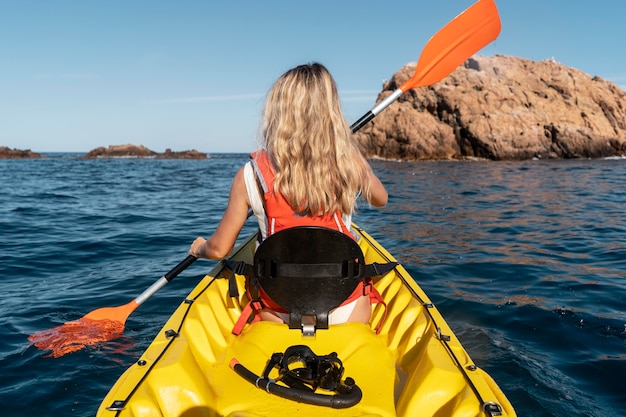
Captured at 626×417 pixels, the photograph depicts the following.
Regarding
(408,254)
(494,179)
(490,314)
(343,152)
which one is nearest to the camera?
(343,152)

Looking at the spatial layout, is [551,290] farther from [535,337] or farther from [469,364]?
[469,364]

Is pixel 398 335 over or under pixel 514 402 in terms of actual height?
over

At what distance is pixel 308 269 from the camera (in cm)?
238

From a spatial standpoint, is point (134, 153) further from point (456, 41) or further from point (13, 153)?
point (456, 41)

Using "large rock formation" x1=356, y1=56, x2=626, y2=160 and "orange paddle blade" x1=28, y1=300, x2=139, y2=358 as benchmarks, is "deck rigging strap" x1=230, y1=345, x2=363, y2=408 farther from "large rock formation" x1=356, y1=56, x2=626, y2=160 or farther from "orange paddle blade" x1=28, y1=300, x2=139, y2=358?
"large rock formation" x1=356, y1=56, x2=626, y2=160

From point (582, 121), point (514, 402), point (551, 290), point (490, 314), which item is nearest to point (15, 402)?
point (514, 402)

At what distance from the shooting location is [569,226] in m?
8.24

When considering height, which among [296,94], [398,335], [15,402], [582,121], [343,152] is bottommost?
[15,402]

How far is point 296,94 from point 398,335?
152cm

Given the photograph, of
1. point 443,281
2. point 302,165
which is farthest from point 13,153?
point 302,165

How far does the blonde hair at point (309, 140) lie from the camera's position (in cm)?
233

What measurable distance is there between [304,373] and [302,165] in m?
0.95

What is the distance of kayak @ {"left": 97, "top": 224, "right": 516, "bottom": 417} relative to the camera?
80.0 inches

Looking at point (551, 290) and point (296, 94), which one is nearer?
point (296, 94)
